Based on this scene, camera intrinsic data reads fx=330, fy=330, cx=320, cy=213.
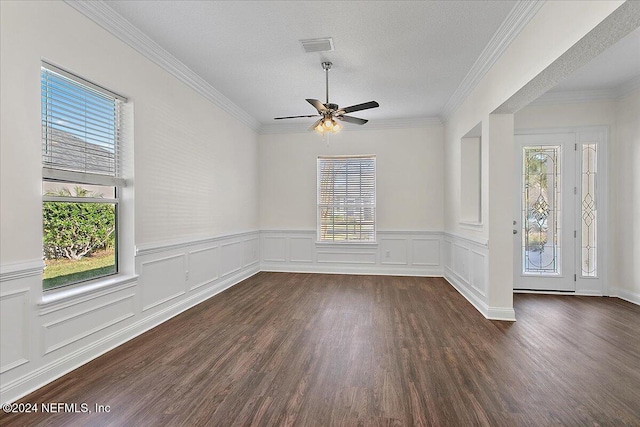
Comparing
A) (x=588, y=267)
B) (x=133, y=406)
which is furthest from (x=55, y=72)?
(x=588, y=267)

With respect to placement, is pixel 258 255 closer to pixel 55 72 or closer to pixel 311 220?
pixel 311 220

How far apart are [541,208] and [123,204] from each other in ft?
18.3

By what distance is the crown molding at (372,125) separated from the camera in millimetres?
6352

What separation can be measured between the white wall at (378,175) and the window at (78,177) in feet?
12.6

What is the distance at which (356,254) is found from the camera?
6645mm

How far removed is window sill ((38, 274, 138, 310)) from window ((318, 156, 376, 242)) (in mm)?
4051

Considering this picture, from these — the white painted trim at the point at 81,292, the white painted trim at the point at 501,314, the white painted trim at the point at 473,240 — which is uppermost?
the white painted trim at the point at 473,240

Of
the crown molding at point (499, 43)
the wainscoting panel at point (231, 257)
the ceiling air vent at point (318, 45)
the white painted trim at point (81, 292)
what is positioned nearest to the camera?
the white painted trim at point (81, 292)

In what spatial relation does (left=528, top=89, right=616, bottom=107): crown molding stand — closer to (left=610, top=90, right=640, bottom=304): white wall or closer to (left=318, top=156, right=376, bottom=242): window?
(left=610, top=90, right=640, bottom=304): white wall

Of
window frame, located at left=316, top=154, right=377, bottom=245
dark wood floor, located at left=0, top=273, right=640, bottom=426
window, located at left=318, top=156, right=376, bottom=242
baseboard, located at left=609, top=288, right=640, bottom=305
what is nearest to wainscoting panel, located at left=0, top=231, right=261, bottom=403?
dark wood floor, located at left=0, top=273, right=640, bottom=426

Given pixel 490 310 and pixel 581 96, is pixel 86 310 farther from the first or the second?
pixel 581 96

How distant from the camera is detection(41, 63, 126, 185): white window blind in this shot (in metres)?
2.52

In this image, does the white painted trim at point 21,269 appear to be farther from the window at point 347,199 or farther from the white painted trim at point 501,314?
the window at point 347,199

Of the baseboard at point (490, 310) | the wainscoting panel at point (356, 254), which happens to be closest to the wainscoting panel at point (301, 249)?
the wainscoting panel at point (356, 254)
